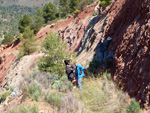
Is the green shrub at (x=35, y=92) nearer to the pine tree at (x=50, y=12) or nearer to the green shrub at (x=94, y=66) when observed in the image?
the green shrub at (x=94, y=66)

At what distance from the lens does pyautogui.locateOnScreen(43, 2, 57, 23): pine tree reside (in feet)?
144

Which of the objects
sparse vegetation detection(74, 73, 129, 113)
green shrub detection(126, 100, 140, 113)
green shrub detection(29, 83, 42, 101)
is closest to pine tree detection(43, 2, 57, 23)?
green shrub detection(29, 83, 42, 101)

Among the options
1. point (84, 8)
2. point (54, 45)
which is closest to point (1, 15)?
point (84, 8)

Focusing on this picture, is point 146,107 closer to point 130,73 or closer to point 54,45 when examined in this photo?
point 130,73

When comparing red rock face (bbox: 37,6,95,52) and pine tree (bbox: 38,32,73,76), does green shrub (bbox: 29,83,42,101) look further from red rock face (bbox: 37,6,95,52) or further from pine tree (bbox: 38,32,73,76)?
red rock face (bbox: 37,6,95,52)

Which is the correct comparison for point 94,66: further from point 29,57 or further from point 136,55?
point 29,57

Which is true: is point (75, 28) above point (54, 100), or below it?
below

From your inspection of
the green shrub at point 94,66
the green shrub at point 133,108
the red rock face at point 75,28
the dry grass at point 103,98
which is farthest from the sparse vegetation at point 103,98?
the red rock face at point 75,28

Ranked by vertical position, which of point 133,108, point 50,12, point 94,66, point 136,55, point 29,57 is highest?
point 136,55

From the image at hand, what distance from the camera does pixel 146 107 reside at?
416 centimetres

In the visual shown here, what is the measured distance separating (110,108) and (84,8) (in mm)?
25856

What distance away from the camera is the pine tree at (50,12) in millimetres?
43969

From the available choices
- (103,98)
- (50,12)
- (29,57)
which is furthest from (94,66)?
(50,12)

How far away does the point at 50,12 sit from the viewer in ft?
147
